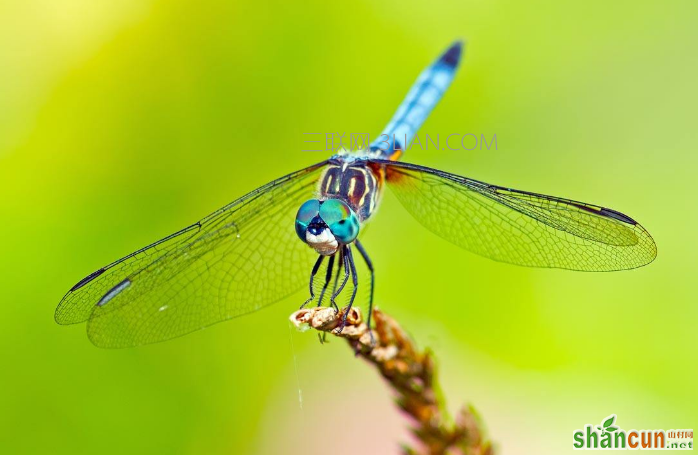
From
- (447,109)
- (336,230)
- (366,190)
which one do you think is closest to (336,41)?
(447,109)

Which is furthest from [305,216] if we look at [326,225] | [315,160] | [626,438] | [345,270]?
[626,438]

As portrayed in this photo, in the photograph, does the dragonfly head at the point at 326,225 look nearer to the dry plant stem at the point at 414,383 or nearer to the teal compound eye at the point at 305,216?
the teal compound eye at the point at 305,216

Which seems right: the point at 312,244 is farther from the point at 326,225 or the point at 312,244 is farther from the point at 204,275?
the point at 204,275

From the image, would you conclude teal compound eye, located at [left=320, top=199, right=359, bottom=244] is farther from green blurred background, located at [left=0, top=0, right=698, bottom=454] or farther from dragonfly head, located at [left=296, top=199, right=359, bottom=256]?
green blurred background, located at [left=0, top=0, right=698, bottom=454]

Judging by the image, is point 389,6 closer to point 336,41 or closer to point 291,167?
point 336,41

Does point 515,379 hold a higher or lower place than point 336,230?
lower

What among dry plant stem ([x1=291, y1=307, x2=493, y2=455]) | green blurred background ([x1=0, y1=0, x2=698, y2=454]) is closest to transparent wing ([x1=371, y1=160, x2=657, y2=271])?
green blurred background ([x1=0, y1=0, x2=698, y2=454])

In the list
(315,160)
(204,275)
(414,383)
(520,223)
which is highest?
(315,160)
